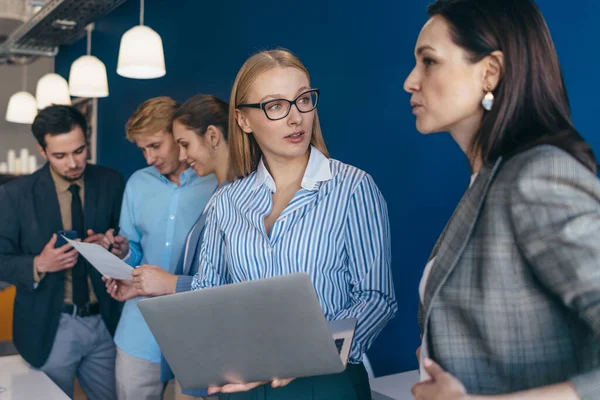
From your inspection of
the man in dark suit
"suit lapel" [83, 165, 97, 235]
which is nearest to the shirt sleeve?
the man in dark suit

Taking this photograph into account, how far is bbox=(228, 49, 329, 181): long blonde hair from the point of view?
1877mm

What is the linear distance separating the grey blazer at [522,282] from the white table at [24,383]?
1.80 m

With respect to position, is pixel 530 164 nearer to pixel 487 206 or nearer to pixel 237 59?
pixel 487 206

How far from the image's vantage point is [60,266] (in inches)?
117

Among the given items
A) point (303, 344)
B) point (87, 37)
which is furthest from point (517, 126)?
point (87, 37)

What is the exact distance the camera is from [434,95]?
1.22 m

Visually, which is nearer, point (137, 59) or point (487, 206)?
point (487, 206)

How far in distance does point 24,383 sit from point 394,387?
5.11 feet

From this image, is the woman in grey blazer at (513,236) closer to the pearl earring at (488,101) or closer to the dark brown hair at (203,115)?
the pearl earring at (488,101)

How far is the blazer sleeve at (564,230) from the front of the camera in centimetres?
91

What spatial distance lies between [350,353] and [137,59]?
245cm

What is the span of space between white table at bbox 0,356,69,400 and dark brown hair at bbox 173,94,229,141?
1.20 m

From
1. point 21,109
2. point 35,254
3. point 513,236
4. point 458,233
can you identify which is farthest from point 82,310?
point 21,109

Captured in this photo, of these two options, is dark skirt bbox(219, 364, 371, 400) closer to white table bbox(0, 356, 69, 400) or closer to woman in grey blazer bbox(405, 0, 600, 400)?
woman in grey blazer bbox(405, 0, 600, 400)
